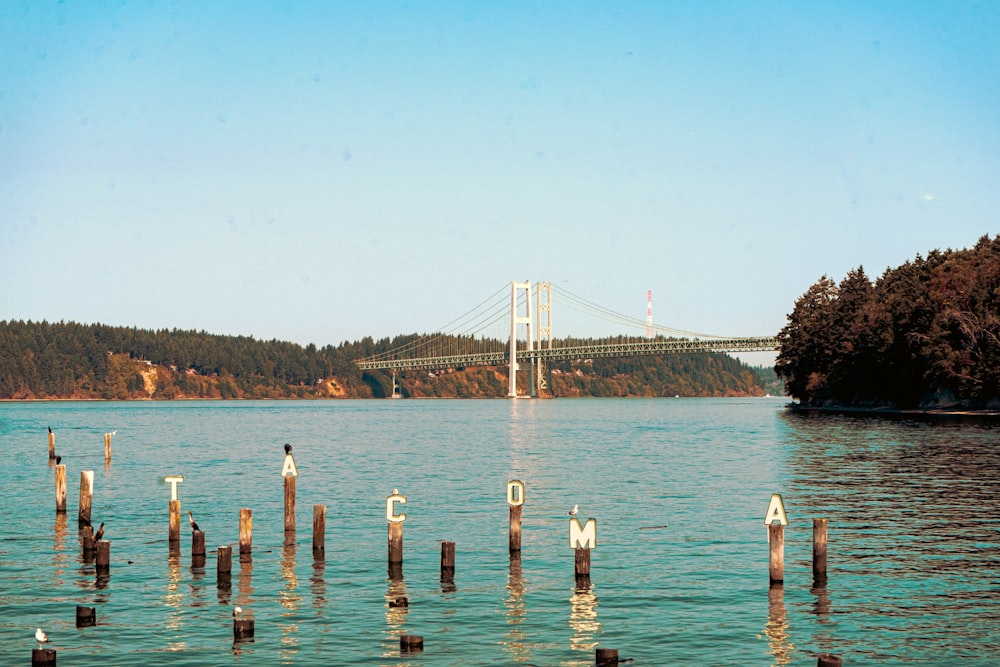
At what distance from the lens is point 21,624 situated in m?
20.1

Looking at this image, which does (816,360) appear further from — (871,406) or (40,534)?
(40,534)

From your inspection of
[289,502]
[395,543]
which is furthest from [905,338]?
[395,543]

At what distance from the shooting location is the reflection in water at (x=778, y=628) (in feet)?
59.8

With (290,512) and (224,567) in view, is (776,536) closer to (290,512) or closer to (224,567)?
(224,567)

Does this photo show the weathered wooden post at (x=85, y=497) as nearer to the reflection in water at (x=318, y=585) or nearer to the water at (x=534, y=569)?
the water at (x=534, y=569)

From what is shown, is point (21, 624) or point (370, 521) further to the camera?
point (370, 521)

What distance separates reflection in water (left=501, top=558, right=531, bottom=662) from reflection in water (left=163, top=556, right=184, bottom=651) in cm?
532

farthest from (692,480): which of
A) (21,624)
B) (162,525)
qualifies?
(21,624)

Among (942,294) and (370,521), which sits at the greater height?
(942,294)

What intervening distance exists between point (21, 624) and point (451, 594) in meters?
7.78

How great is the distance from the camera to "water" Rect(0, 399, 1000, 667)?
18781 millimetres

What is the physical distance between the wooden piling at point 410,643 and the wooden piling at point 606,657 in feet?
9.20

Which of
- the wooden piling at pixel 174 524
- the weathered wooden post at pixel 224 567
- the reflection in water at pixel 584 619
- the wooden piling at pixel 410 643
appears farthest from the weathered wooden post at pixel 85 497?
the wooden piling at pixel 410 643

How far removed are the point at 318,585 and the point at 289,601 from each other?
153cm
